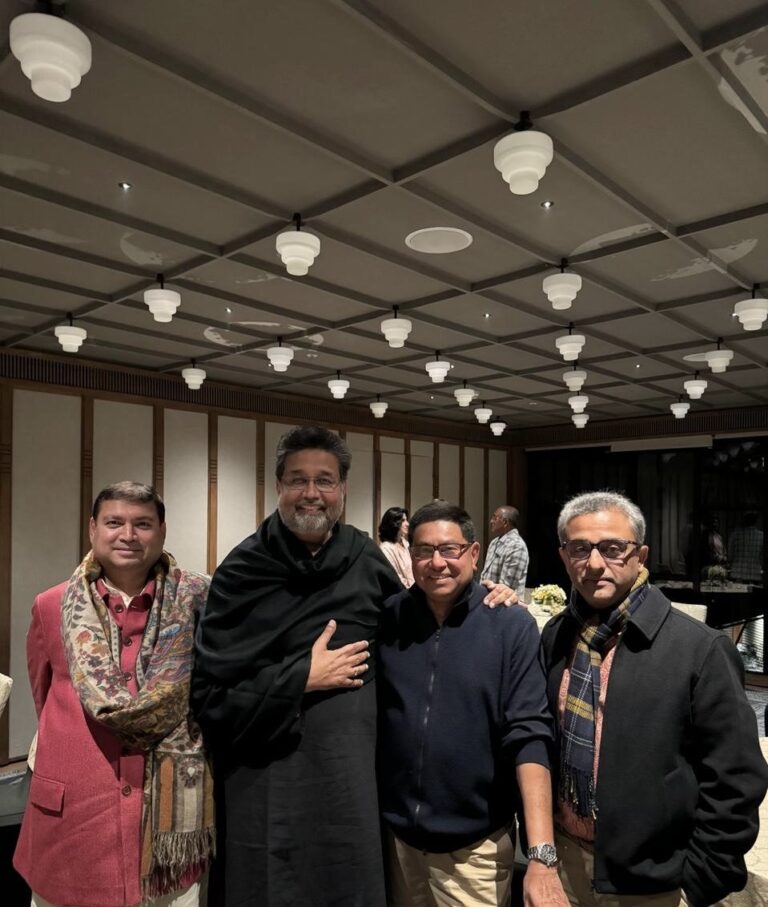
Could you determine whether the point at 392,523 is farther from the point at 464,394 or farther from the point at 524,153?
the point at 524,153

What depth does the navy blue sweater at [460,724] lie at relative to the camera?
1.67m

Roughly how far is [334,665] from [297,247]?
6.93ft

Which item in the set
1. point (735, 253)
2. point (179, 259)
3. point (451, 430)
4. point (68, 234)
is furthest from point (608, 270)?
point (451, 430)

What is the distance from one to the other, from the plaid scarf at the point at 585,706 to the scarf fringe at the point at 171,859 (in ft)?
2.98

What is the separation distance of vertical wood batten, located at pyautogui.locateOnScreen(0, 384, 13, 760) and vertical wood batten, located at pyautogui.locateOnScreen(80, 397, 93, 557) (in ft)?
2.05

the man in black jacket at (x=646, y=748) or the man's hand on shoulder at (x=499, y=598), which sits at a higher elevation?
the man's hand on shoulder at (x=499, y=598)

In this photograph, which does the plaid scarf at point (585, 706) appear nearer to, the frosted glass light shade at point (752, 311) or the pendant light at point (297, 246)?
the pendant light at point (297, 246)

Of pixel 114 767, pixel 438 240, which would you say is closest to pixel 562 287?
pixel 438 240

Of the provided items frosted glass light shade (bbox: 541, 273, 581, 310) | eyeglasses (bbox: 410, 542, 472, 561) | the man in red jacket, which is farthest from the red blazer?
frosted glass light shade (bbox: 541, 273, 581, 310)

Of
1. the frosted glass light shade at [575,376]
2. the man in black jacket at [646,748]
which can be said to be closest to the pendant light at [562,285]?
the man in black jacket at [646,748]

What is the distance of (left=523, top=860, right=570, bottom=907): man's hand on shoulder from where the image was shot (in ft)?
4.94

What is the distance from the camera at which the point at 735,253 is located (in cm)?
372

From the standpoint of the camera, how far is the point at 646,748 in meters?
1.51

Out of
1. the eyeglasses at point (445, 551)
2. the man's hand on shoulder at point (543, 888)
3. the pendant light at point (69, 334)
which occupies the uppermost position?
the pendant light at point (69, 334)
